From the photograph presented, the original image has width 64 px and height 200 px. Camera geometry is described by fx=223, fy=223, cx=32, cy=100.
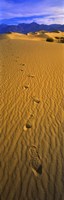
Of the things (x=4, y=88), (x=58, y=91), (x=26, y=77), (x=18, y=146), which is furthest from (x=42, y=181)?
(x=26, y=77)

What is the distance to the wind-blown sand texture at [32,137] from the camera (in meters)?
4.89

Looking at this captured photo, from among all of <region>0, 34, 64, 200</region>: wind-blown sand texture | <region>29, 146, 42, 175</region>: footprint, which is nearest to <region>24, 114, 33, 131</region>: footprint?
<region>0, 34, 64, 200</region>: wind-blown sand texture

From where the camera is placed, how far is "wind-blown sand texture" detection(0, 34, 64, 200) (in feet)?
16.1

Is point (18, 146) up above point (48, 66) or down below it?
below

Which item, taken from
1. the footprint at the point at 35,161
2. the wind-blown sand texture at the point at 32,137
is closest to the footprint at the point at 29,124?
the wind-blown sand texture at the point at 32,137

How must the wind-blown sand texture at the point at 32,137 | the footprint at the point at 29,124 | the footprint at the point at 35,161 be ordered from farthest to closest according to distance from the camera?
the footprint at the point at 29,124, the footprint at the point at 35,161, the wind-blown sand texture at the point at 32,137

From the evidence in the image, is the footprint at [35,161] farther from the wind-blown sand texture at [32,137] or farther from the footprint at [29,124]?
the footprint at [29,124]

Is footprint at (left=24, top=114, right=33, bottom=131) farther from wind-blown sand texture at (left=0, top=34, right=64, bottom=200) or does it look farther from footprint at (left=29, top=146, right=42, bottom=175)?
footprint at (left=29, top=146, right=42, bottom=175)

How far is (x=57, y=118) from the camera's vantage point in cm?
733

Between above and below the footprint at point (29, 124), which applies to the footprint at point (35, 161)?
below

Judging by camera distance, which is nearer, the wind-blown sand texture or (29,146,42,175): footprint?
the wind-blown sand texture

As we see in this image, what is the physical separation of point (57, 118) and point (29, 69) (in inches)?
233

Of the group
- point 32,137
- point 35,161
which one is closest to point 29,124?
point 32,137

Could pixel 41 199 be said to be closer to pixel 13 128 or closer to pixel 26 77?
pixel 13 128
